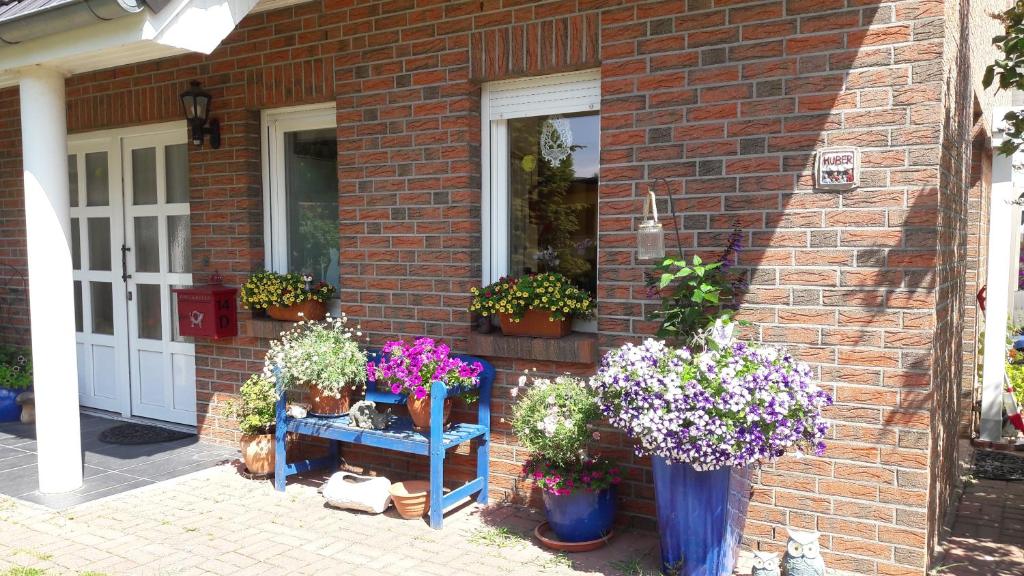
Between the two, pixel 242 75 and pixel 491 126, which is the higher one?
pixel 242 75

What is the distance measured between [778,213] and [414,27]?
2438mm

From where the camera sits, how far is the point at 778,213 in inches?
145

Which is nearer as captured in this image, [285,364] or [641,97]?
[641,97]

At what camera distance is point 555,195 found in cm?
465

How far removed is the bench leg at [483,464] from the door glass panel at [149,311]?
3.19 metres

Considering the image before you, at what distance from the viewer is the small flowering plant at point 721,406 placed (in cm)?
315

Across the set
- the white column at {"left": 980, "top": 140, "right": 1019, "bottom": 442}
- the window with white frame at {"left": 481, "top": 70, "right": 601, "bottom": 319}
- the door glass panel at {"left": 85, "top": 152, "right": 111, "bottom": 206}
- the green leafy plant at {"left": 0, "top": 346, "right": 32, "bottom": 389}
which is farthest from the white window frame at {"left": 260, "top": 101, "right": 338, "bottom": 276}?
the white column at {"left": 980, "top": 140, "right": 1019, "bottom": 442}

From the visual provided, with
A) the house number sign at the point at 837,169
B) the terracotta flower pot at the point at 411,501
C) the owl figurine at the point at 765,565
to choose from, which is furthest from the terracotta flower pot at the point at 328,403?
the house number sign at the point at 837,169

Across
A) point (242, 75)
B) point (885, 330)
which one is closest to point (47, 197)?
point (242, 75)

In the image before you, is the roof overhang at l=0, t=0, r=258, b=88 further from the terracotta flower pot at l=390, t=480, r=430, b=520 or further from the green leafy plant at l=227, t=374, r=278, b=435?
the terracotta flower pot at l=390, t=480, r=430, b=520

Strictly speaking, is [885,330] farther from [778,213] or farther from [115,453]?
[115,453]

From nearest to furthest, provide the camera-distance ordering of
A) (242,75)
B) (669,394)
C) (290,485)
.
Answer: (669,394) → (290,485) → (242,75)

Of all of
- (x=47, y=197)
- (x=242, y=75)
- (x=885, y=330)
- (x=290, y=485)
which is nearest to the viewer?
(x=885, y=330)

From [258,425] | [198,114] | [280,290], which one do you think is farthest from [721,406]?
[198,114]
